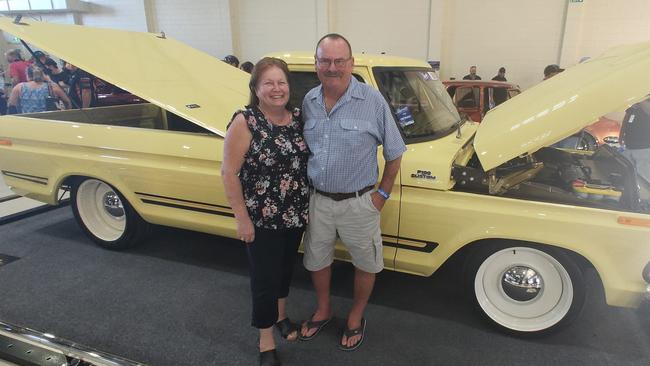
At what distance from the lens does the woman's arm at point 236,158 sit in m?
1.95

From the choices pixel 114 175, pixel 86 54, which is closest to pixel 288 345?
pixel 114 175

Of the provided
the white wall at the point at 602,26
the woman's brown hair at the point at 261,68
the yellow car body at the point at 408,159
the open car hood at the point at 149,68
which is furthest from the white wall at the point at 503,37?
the woman's brown hair at the point at 261,68

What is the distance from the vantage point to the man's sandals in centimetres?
264

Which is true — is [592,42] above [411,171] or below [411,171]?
above

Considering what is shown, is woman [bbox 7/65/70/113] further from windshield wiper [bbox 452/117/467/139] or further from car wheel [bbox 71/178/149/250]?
windshield wiper [bbox 452/117/467/139]

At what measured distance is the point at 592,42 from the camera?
34.1 ft

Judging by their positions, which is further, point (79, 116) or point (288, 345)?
point (79, 116)

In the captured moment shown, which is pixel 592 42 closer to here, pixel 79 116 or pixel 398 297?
pixel 398 297

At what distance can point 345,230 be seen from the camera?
228cm

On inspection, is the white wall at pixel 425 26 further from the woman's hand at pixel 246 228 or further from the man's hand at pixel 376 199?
the woman's hand at pixel 246 228

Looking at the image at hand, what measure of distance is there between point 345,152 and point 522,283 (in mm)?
1457

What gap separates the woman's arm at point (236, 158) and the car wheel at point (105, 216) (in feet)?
6.49

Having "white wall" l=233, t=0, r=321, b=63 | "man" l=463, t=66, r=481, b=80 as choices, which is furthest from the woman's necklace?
"white wall" l=233, t=0, r=321, b=63

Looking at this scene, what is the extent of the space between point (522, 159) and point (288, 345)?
2.03 m
